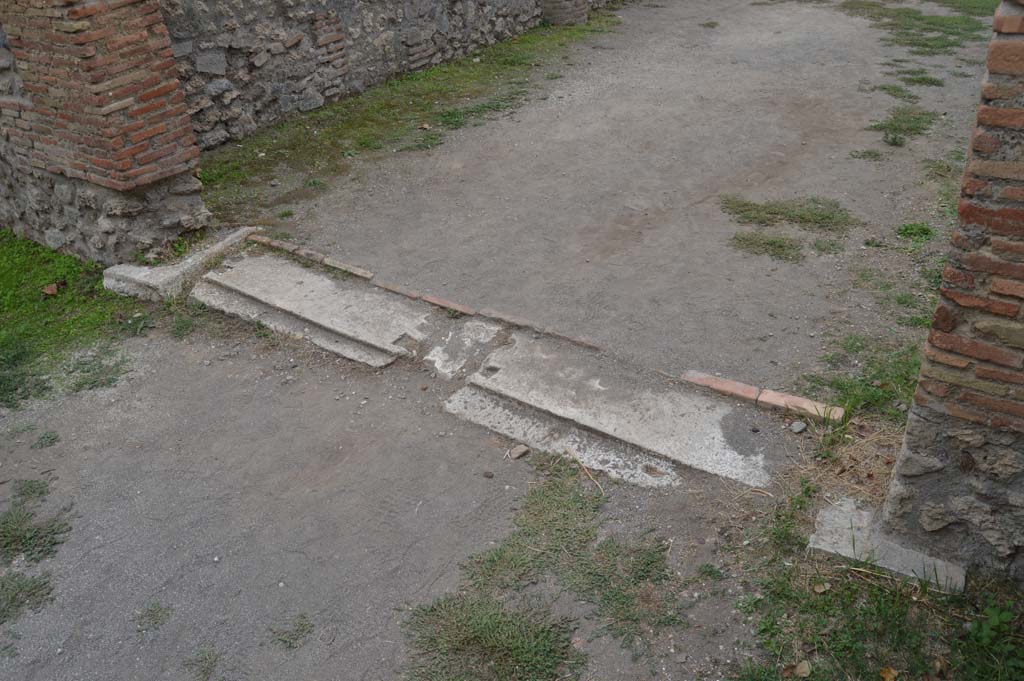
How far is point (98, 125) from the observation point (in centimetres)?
471

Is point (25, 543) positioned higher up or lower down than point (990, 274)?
lower down

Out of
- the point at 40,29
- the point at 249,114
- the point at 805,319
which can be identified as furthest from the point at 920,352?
the point at 249,114

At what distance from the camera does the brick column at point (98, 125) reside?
4.54m

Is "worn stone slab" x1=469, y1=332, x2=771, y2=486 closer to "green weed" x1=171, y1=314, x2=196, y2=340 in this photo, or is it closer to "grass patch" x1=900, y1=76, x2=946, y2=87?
"green weed" x1=171, y1=314, x2=196, y2=340

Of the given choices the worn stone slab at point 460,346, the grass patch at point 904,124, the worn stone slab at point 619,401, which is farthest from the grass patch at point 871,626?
the grass patch at point 904,124

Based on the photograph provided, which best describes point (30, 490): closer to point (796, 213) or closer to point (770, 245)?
point (770, 245)

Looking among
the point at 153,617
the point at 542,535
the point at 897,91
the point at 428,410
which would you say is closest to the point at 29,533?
the point at 153,617

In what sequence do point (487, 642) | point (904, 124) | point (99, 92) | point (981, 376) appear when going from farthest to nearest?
point (904, 124)
point (99, 92)
point (487, 642)
point (981, 376)

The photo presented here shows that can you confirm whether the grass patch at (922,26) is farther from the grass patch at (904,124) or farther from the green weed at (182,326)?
the green weed at (182,326)

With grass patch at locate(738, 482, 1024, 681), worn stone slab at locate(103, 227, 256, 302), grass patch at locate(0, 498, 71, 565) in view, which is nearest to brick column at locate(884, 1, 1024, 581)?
grass patch at locate(738, 482, 1024, 681)

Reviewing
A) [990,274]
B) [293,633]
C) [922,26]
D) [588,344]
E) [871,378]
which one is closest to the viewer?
[990,274]

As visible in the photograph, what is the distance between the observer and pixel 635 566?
3.02m

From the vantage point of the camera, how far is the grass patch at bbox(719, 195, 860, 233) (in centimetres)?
548

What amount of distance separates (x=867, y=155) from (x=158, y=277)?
5.48m
